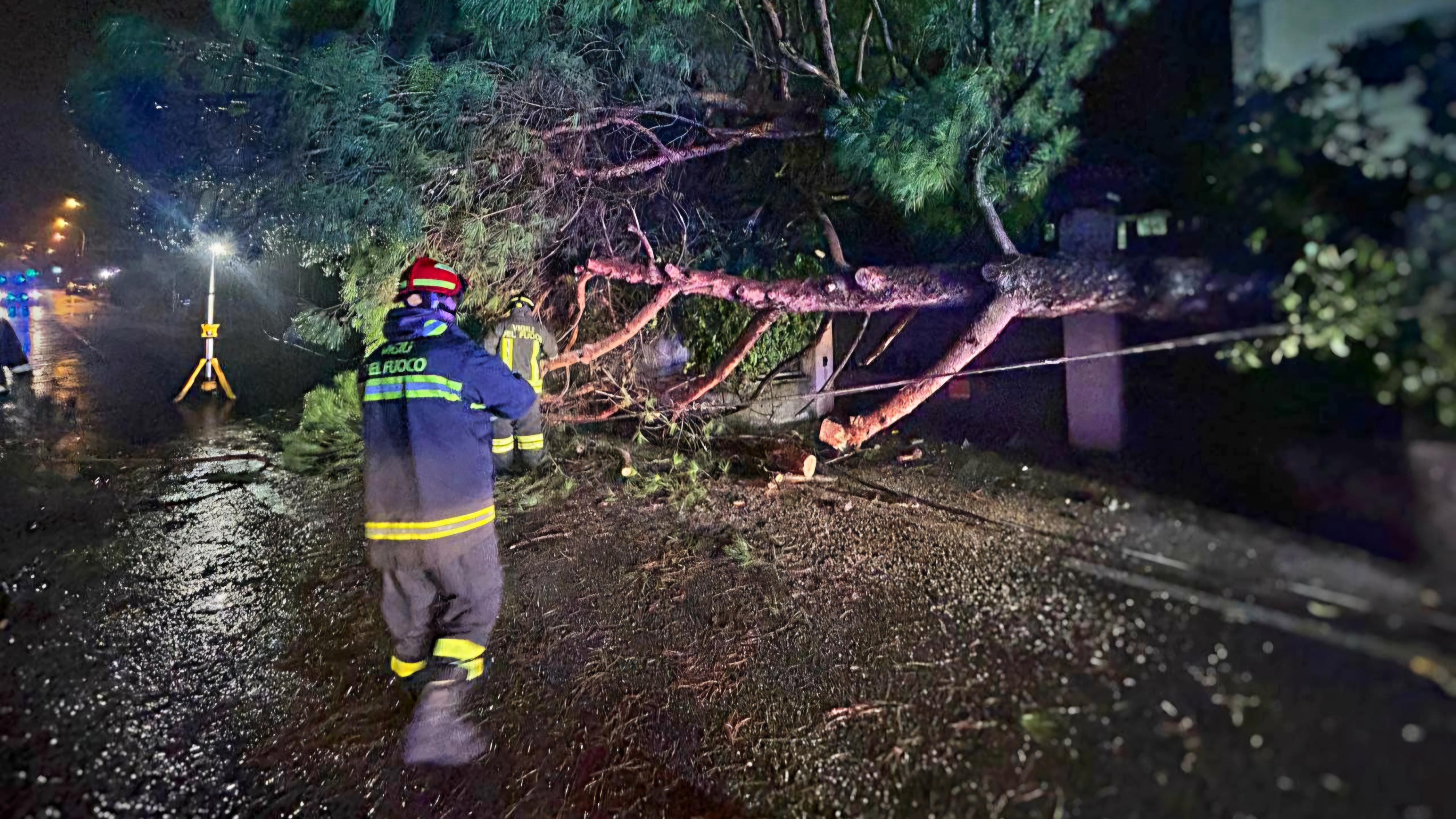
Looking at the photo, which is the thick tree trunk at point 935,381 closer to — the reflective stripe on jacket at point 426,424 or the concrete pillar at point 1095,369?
the concrete pillar at point 1095,369

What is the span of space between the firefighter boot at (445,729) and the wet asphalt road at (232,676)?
149mm

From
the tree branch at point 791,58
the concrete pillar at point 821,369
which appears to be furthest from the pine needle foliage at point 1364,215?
the concrete pillar at point 821,369

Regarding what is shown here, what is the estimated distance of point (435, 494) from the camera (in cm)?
245

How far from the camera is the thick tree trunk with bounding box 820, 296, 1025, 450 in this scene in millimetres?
3514

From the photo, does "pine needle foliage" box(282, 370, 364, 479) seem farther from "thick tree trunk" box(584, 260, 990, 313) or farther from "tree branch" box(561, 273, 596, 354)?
"thick tree trunk" box(584, 260, 990, 313)

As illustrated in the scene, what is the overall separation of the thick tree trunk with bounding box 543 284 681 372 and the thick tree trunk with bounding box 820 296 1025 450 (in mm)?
1598

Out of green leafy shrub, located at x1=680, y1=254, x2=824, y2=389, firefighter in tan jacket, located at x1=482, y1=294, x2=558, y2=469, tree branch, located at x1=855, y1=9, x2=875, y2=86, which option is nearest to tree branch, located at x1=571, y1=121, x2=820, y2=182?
tree branch, located at x1=855, y1=9, x2=875, y2=86

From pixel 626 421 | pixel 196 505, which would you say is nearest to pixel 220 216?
pixel 196 505

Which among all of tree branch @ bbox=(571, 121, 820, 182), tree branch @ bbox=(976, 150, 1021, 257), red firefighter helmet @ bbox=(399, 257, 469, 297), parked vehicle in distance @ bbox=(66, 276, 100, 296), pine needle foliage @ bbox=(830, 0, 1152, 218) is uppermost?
parked vehicle in distance @ bbox=(66, 276, 100, 296)

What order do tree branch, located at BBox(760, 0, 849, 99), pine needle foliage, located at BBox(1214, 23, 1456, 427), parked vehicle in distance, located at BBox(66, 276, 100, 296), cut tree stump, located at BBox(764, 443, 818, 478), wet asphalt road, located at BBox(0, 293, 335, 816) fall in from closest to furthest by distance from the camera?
pine needle foliage, located at BBox(1214, 23, 1456, 427) → wet asphalt road, located at BBox(0, 293, 335, 816) → tree branch, located at BBox(760, 0, 849, 99) → cut tree stump, located at BBox(764, 443, 818, 478) → parked vehicle in distance, located at BBox(66, 276, 100, 296)

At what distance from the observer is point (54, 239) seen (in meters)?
28.4

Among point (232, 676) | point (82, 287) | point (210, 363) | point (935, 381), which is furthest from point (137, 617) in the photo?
point (82, 287)

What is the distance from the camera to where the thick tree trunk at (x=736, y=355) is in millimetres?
5074

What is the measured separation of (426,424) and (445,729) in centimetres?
115
